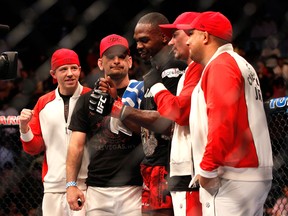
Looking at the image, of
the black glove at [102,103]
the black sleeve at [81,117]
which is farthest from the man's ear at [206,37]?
the black sleeve at [81,117]

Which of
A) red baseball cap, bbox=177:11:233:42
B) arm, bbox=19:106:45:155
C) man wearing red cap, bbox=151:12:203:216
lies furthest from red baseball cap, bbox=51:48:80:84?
red baseball cap, bbox=177:11:233:42

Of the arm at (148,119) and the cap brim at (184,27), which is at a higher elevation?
the cap brim at (184,27)

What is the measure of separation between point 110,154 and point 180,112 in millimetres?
764

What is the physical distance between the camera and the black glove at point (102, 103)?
3266mm

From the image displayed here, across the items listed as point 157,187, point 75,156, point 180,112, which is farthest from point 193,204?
point 75,156

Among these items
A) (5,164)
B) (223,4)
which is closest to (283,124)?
(5,164)

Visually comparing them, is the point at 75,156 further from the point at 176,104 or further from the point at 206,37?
the point at 206,37

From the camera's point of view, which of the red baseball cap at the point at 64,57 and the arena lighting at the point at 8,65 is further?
the red baseball cap at the point at 64,57

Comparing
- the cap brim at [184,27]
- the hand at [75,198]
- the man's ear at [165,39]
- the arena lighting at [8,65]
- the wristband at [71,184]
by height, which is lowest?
the hand at [75,198]

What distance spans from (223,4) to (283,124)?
284cm

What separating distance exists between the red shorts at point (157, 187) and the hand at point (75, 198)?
0.42 m

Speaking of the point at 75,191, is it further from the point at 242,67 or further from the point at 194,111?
the point at 242,67

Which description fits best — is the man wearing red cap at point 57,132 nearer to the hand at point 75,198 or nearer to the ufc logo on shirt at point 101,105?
the hand at point 75,198

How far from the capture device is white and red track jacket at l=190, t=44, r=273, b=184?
2.79 m
